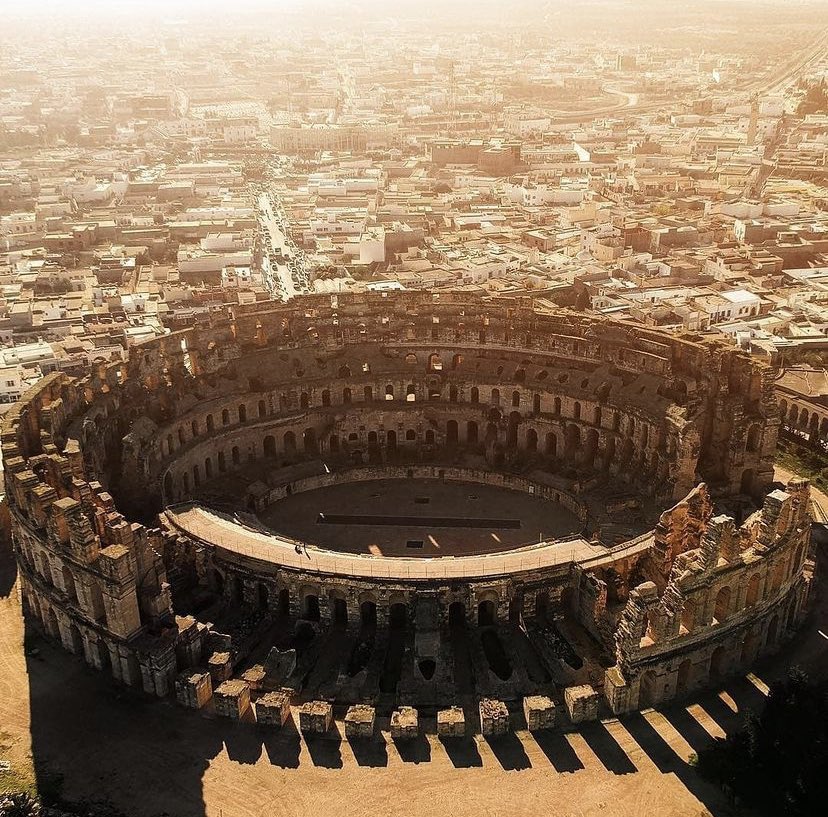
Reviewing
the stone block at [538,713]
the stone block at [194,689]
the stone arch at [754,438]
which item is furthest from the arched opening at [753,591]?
the stone block at [194,689]

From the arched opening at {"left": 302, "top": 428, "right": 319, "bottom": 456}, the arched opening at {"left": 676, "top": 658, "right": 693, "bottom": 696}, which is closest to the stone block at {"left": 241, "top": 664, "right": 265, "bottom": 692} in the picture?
the arched opening at {"left": 676, "top": 658, "right": 693, "bottom": 696}

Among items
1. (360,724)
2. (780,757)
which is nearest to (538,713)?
(360,724)

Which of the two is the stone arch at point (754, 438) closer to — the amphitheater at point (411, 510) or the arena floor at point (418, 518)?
the amphitheater at point (411, 510)

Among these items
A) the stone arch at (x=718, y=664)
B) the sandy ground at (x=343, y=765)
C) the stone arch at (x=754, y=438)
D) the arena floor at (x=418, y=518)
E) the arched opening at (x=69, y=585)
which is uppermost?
the stone arch at (x=754, y=438)

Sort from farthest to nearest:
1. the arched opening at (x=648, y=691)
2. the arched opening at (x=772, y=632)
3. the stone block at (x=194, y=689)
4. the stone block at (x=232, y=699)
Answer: the arched opening at (x=772, y=632), the arched opening at (x=648, y=691), the stone block at (x=194, y=689), the stone block at (x=232, y=699)

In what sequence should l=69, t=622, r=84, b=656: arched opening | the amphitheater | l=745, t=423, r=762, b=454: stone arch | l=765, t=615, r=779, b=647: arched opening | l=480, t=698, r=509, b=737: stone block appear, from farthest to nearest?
l=745, t=423, r=762, b=454: stone arch < l=765, t=615, r=779, b=647: arched opening < l=69, t=622, r=84, b=656: arched opening < the amphitheater < l=480, t=698, r=509, b=737: stone block

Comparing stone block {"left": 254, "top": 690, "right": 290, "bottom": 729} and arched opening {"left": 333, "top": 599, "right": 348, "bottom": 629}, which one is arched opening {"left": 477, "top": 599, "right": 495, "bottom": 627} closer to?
arched opening {"left": 333, "top": 599, "right": 348, "bottom": 629}

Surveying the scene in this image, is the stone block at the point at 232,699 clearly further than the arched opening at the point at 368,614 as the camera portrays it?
No
